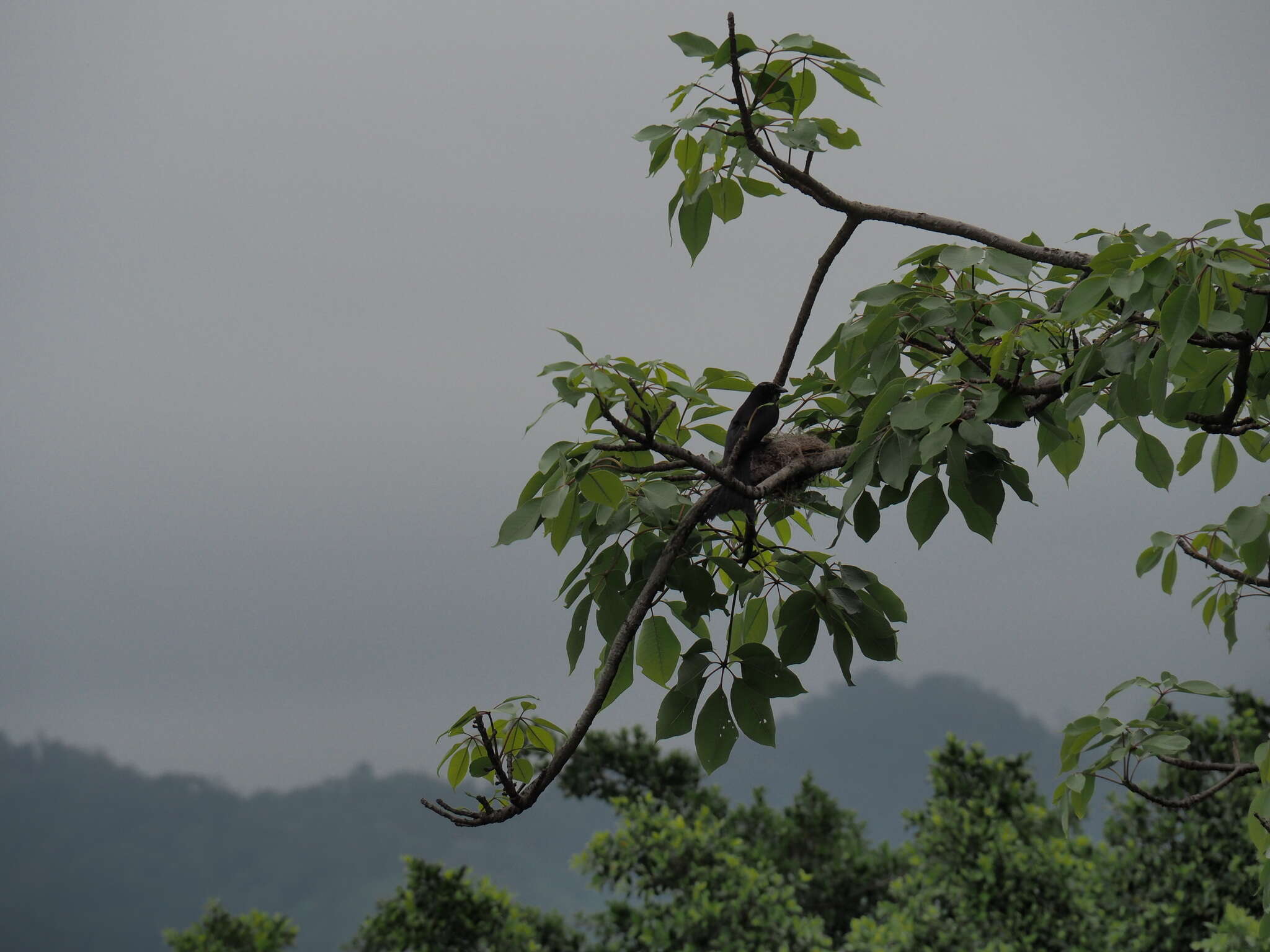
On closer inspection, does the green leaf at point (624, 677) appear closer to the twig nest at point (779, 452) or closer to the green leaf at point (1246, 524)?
the twig nest at point (779, 452)

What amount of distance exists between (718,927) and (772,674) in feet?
10.8

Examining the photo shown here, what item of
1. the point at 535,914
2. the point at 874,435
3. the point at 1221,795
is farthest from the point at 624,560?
the point at 535,914

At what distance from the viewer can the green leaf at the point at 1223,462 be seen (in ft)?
6.46

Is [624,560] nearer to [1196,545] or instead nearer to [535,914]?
[1196,545]

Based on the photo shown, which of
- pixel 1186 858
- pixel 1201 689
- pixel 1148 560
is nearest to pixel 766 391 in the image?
pixel 1201 689

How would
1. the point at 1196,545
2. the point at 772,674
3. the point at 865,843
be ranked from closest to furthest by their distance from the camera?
the point at 772,674 < the point at 1196,545 < the point at 865,843

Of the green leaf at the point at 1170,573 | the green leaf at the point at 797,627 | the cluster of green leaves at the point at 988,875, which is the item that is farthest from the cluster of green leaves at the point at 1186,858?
the green leaf at the point at 797,627

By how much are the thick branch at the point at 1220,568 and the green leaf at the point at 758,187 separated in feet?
4.02

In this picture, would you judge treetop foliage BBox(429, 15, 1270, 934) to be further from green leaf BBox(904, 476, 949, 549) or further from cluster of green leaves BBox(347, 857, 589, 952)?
cluster of green leaves BBox(347, 857, 589, 952)

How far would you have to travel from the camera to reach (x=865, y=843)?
5664mm

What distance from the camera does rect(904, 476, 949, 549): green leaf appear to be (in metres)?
1.48

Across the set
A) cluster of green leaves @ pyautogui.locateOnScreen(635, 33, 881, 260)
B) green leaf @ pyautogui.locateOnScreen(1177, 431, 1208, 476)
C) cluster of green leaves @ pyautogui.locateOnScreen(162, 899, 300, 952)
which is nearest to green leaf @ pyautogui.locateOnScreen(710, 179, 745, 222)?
cluster of green leaves @ pyautogui.locateOnScreen(635, 33, 881, 260)

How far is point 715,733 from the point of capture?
1478 mm

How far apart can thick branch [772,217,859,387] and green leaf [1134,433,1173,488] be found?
56 cm
